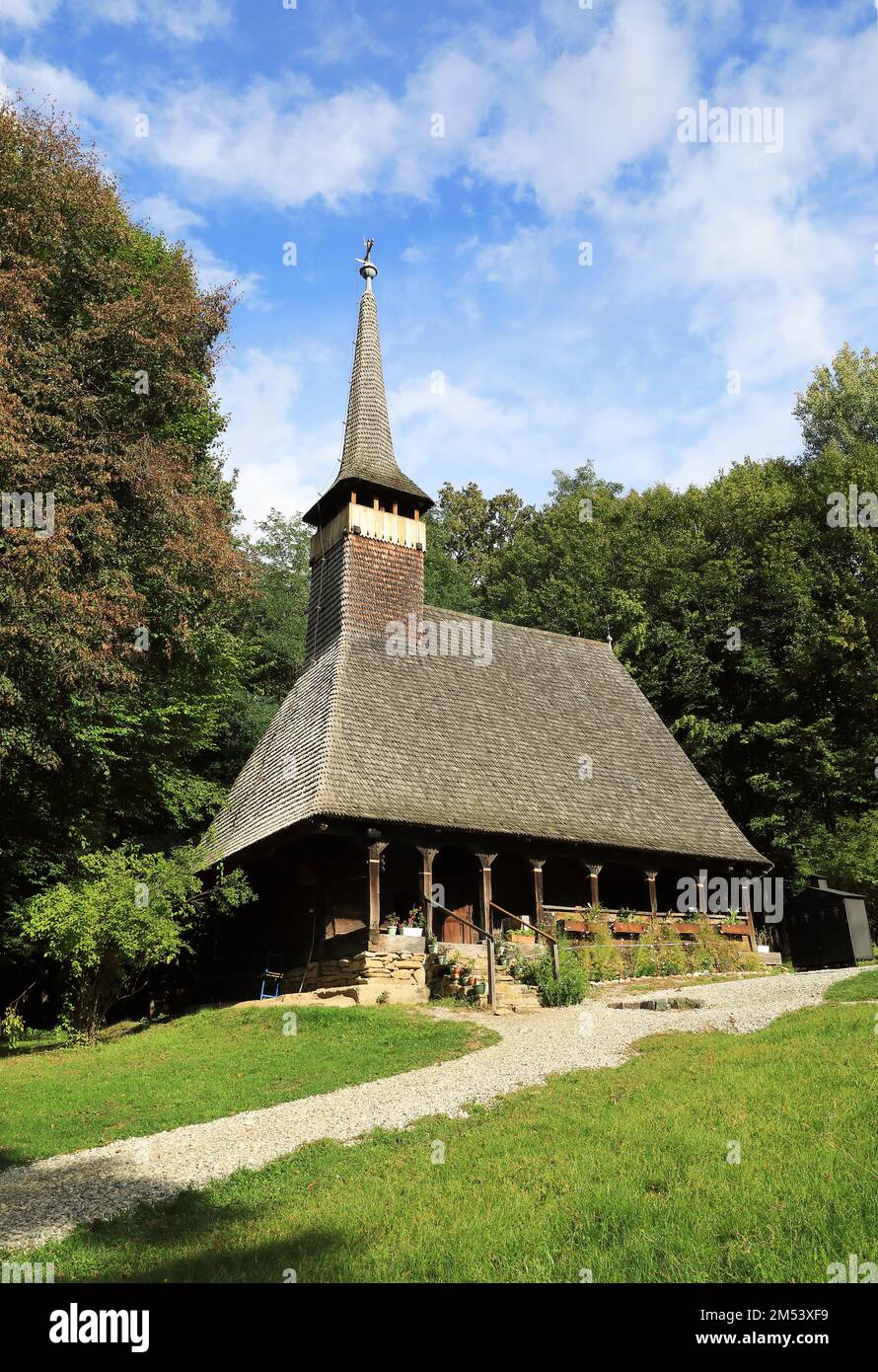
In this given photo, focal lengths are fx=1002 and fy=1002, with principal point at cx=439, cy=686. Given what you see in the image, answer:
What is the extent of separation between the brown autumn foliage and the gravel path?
719 centimetres

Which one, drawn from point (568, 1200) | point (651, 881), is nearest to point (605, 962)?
point (651, 881)

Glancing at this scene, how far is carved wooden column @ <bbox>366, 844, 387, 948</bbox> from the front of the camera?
1878 centimetres

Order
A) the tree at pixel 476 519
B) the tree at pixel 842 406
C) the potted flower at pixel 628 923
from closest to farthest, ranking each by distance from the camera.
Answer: the potted flower at pixel 628 923, the tree at pixel 842 406, the tree at pixel 476 519

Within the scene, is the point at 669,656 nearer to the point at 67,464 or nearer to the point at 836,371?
the point at 836,371

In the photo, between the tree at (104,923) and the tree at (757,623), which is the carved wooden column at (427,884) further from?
the tree at (757,623)

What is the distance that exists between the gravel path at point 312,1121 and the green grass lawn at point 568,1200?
1.70ft

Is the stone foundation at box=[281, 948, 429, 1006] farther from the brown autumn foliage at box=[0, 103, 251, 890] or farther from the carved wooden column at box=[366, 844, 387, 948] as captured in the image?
the brown autumn foliage at box=[0, 103, 251, 890]

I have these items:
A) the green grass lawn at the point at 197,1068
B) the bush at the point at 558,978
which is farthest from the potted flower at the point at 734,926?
the green grass lawn at the point at 197,1068

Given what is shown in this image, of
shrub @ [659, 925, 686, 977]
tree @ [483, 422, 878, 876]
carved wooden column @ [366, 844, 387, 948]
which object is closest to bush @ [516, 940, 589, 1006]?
shrub @ [659, 925, 686, 977]

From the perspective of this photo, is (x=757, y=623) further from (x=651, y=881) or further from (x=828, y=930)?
(x=828, y=930)

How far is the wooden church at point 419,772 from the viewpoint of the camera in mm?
20812
